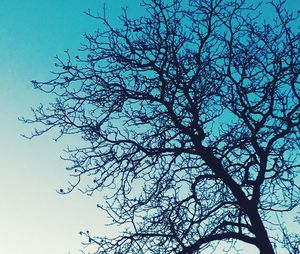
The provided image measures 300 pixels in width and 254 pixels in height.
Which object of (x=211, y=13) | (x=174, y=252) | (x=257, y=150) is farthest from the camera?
(x=211, y=13)

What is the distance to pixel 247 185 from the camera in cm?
805

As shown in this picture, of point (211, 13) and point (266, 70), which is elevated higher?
point (211, 13)

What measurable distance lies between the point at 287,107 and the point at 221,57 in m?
1.52

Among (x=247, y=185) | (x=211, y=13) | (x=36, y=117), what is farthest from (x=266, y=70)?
(x=36, y=117)

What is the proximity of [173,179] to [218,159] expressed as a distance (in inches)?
40.3

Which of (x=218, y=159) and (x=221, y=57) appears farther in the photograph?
(x=221, y=57)

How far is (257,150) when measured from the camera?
26.2 ft

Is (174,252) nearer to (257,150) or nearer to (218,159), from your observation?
(218,159)

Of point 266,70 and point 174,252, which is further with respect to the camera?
point 266,70

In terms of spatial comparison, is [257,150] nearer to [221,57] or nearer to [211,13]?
[221,57]

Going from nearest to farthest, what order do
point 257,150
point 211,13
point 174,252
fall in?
point 174,252
point 257,150
point 211,13

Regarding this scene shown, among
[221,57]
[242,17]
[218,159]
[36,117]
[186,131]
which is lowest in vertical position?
[218,159]

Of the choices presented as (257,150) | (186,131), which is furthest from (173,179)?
(257,150)

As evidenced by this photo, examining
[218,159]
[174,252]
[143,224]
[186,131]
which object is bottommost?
[174,252]
